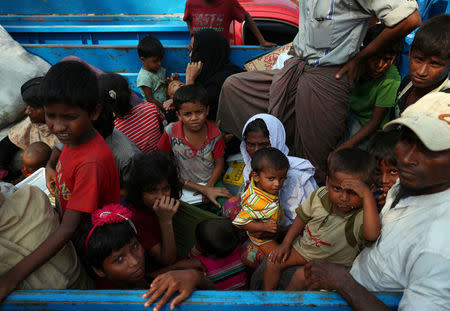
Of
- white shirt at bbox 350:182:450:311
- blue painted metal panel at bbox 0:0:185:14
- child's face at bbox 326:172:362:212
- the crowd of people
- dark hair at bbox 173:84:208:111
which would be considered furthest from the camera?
blue painted metal panel at bbox 0:0:185:14

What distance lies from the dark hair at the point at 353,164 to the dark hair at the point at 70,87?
1164 millimetres

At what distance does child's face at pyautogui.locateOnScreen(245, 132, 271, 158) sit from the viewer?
222 cm

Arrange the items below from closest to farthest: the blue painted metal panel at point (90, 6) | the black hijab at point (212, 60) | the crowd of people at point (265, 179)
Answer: the crowd of people at point (265, 179), the black hijab at point (212, 60), the blue painted metal panel at point (90, 6)

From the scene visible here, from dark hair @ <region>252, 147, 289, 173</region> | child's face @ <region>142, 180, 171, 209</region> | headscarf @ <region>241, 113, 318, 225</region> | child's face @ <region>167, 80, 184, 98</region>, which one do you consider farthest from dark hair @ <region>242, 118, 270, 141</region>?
child's face @ <region>167, 80, 184, 98</region>

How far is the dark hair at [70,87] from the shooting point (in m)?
1.32

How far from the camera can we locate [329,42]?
2219mm

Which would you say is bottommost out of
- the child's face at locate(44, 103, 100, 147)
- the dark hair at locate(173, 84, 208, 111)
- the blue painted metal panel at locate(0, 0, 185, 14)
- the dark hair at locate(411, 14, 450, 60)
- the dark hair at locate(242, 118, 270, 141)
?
the dark hair at locate(242, 118, 270, 141)

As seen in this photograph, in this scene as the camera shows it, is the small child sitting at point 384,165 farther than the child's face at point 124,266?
Yes

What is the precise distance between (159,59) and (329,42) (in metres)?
2.02

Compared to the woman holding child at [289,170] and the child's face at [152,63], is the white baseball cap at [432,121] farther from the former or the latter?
the child's face at [152,63]

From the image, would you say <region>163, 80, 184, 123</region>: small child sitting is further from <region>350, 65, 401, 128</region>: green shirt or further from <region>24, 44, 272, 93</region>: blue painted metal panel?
<region>350, 65, 401, 128</region>: green shirt

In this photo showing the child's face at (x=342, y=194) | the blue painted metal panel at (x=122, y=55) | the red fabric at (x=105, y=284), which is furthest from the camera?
the blue painted metal panel at (x=122, y=55)

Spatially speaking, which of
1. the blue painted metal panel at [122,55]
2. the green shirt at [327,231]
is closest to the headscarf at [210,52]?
the blue painted metal panel at [122,55]

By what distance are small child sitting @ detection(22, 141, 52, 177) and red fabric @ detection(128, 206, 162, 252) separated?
131cm
